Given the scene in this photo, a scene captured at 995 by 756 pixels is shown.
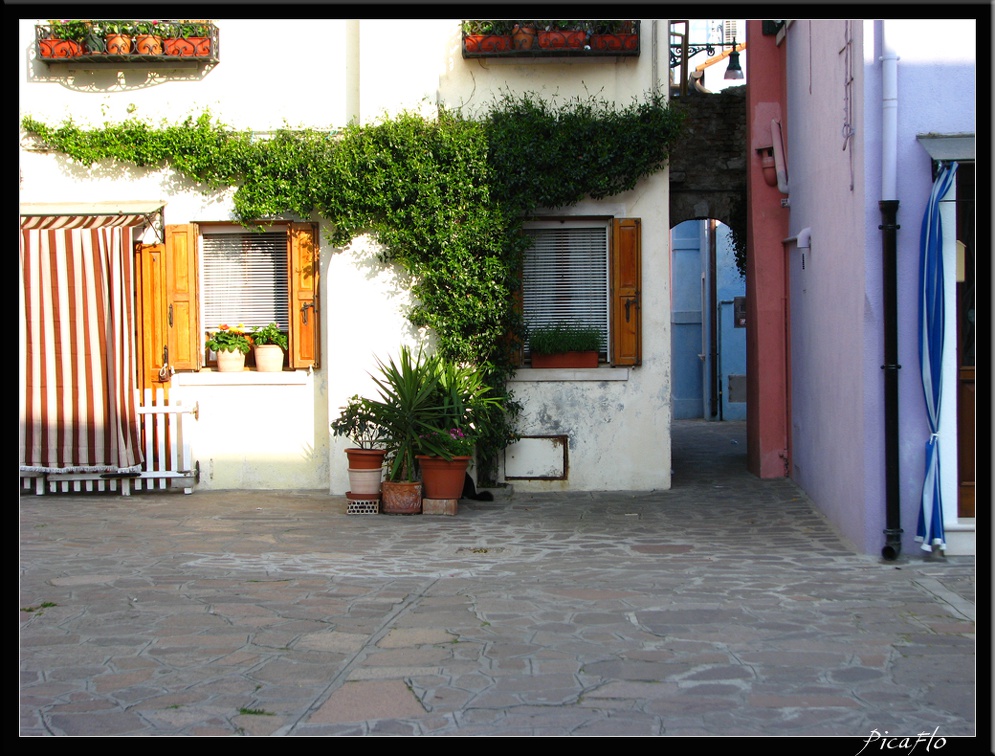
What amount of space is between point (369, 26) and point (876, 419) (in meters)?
6.13

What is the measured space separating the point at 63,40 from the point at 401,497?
18.4 ft

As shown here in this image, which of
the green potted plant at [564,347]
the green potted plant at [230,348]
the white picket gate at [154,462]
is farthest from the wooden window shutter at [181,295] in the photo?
the green potted plant at [564,347]

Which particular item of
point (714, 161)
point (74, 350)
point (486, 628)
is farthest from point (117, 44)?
point (486, 628)

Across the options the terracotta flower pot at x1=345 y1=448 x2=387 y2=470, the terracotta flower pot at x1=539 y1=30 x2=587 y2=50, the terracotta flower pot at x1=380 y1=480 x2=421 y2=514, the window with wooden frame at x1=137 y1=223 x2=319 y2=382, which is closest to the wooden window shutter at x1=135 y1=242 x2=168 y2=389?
the window with wooden frame at x1=137 y1=223 x2=319 y2=382

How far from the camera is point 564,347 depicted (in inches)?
412

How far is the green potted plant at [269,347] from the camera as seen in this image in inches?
422

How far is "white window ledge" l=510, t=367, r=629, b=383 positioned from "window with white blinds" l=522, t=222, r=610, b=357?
1.12 ft

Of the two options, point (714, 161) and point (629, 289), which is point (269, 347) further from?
point (714, 161)

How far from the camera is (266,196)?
10391 mm

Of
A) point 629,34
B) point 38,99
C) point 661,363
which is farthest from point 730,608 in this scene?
point 38,99

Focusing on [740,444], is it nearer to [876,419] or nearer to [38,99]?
[876,419]

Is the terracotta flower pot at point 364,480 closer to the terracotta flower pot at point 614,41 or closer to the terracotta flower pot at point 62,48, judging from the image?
the terracotta flower pot at point 614,41

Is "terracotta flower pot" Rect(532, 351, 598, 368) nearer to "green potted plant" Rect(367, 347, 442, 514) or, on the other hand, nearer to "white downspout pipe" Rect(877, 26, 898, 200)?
"green potted plant" Rect(367, 347, 442, 514)

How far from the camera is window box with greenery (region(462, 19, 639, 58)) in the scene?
10211mm
